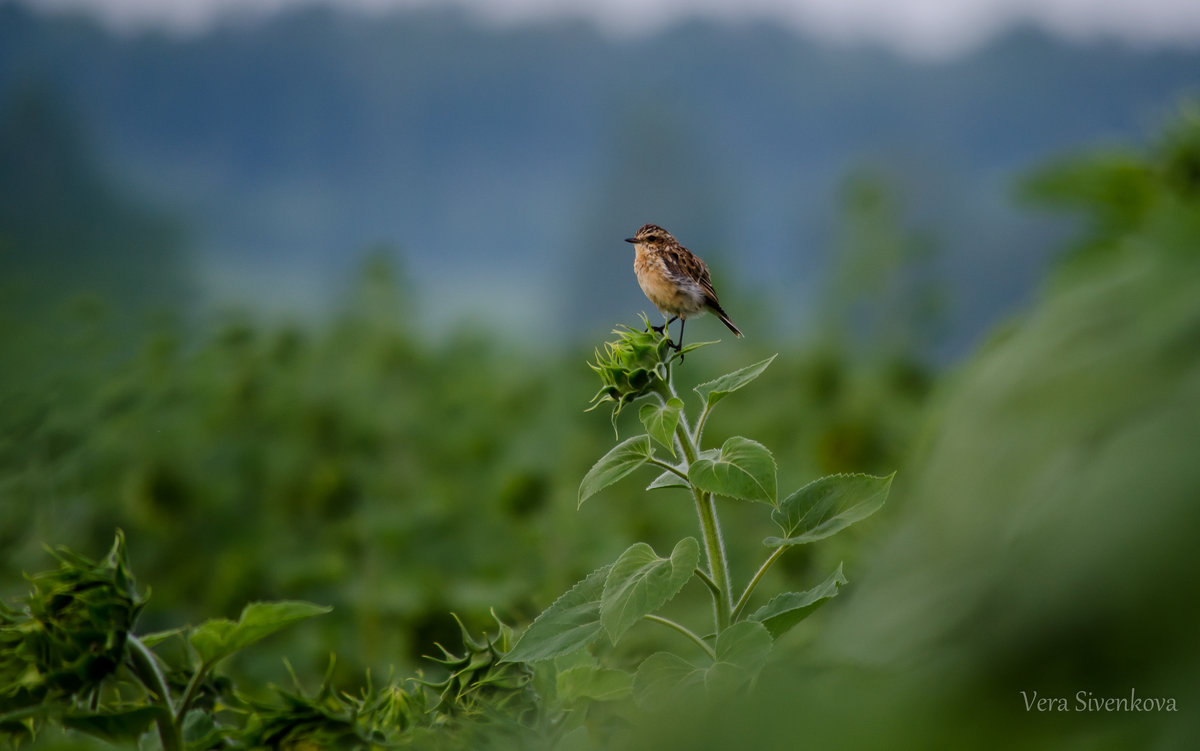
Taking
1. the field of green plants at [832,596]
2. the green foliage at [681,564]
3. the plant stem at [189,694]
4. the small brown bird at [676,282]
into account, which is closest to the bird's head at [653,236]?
the small brown bird at [676,282]

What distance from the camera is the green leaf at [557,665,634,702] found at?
0.52 metres

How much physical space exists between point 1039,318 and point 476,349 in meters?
2.78

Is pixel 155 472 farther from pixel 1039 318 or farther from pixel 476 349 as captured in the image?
pixel 1039 318

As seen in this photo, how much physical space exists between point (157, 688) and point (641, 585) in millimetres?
269

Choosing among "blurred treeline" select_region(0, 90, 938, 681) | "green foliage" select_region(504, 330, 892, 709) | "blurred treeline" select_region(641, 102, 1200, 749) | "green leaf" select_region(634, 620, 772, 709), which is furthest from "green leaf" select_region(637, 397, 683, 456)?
"blurred treeline" select_region(0, 90, 938, 681)

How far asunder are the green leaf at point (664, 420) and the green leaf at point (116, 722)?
0.95ft

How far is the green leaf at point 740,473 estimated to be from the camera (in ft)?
1.47

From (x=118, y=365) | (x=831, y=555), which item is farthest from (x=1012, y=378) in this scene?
(x=118, y=365)

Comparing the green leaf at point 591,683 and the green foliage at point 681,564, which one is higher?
the green foliage at point 681,564

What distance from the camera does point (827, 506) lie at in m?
0.52

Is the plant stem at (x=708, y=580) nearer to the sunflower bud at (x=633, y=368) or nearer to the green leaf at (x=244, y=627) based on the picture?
the sunflower bud at (x=633, y=368)

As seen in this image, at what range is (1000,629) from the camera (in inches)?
6.7

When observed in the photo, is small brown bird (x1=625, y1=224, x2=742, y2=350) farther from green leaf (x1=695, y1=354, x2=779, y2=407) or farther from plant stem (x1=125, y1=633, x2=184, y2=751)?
plant stem (x1=125, y1=633, x2=184, y2=751)

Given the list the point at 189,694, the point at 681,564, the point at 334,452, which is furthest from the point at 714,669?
the point at 334,452
